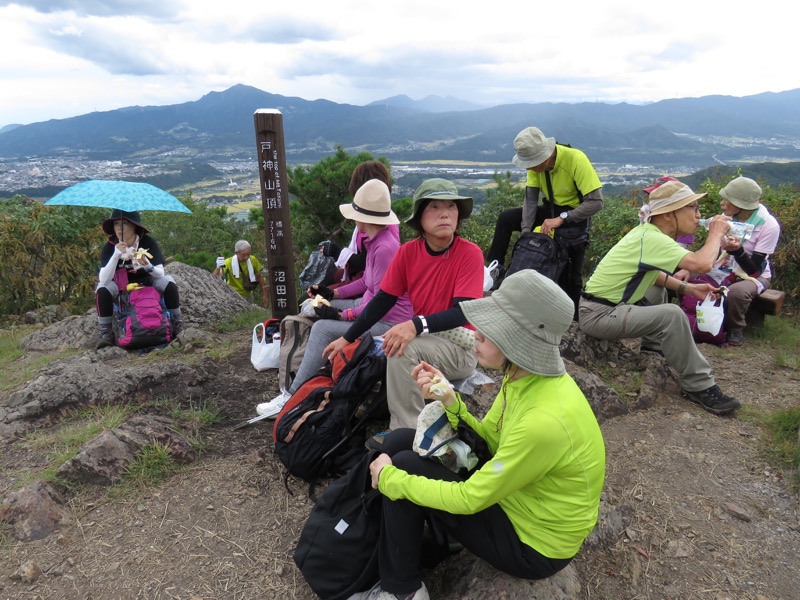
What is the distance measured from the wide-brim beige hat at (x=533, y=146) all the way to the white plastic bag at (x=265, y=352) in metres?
2.75

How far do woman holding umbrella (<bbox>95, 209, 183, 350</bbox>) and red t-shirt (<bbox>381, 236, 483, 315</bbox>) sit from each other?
3.36 meters

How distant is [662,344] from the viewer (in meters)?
4.04

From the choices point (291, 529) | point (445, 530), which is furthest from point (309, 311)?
point (445, 530)

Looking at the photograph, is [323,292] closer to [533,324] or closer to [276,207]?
[276,207]

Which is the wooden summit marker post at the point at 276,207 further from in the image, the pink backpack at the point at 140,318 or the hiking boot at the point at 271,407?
the hiking boot at the point at 271,407

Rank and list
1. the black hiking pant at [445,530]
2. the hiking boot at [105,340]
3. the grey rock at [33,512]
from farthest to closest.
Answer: the hiking boot at [105,340] < the grey rock at [33,512] < the black hiking pant at [445,530]

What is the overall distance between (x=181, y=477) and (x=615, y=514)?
259 centimetres

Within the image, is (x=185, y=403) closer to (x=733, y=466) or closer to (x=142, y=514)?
(x=142, y=514)

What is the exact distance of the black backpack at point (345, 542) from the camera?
2230 mm

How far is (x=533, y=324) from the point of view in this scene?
1905 millimetres

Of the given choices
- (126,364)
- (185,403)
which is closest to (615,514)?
(185,403)

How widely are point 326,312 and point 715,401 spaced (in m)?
3.13

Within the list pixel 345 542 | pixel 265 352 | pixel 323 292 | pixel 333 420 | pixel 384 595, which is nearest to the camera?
pixel 384 595

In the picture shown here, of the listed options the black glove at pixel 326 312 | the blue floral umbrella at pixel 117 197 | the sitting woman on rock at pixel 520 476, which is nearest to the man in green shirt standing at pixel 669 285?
the black glove at pixel 326 312
